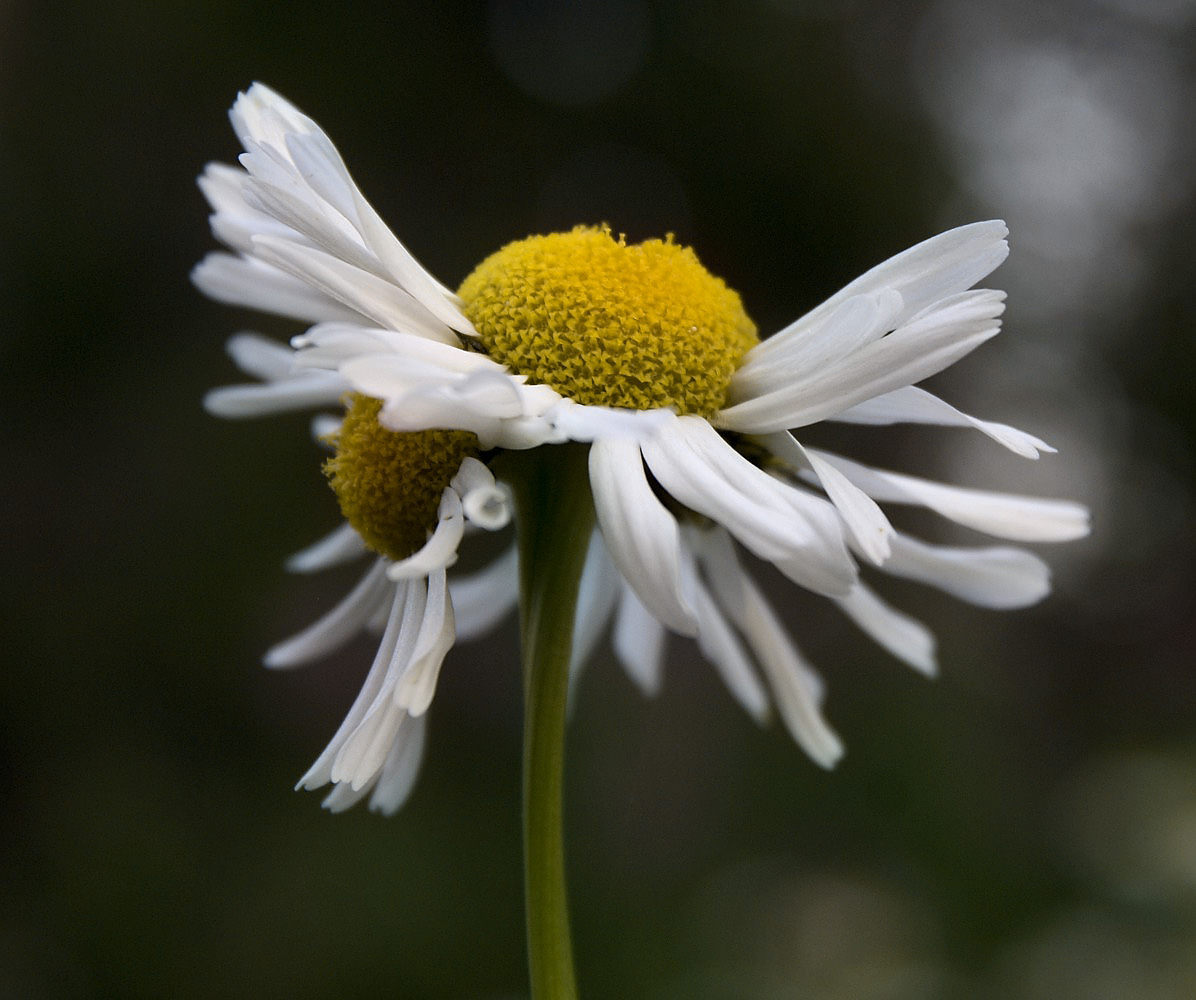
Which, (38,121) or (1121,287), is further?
(1121,287)

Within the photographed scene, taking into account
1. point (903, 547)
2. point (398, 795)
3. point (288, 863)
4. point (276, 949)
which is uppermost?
point (903, 547)

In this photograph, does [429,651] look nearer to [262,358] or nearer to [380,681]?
[380,681]

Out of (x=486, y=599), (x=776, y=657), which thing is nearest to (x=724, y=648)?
(x=776, y=657)

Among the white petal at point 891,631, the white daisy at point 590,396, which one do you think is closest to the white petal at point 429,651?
the white daisy at point 590,396

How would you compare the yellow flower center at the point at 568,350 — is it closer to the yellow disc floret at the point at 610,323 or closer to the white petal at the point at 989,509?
the yellow disc floret at the point at 610,323

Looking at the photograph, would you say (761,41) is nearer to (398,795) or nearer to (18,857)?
(18,857)

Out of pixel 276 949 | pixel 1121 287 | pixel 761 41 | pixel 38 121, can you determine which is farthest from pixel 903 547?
pixel 1121 287
